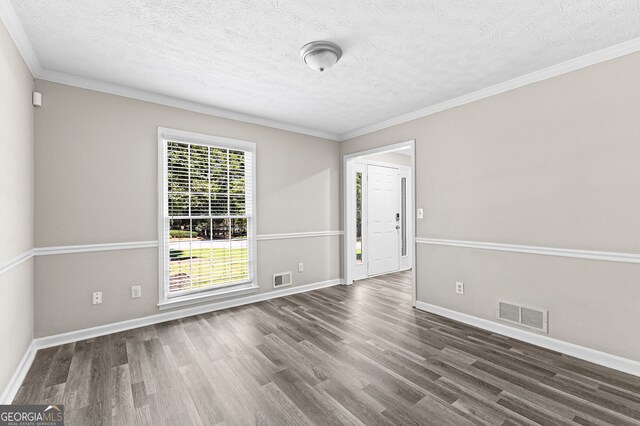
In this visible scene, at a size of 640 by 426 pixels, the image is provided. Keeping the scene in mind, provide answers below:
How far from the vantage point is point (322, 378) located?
2.26 meters

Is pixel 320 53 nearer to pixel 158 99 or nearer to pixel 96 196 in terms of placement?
pixel 158 99

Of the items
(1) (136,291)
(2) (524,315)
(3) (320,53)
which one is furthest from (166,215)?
(2) (524,315)

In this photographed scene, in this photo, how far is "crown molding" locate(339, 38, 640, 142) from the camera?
2.39 meters

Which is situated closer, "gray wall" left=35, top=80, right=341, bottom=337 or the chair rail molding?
the chair rail molding

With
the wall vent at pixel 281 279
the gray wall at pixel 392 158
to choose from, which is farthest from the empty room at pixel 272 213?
the gray wall at pixel 392 158

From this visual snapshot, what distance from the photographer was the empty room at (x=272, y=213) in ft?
6.56

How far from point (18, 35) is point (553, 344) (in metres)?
5.15

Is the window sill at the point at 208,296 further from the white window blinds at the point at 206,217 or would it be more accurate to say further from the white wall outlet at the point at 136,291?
the white wall outlet at the point at 136,291

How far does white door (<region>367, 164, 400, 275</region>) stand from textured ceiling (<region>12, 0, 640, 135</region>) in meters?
2.60

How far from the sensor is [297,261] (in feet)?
15.3

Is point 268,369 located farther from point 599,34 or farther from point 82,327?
point 599,34

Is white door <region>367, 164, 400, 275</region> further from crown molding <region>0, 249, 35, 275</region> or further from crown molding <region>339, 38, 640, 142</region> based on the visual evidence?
crown molding <region>0, 249, 35, 275</region>

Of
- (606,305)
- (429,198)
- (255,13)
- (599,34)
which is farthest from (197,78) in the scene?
(606,305)

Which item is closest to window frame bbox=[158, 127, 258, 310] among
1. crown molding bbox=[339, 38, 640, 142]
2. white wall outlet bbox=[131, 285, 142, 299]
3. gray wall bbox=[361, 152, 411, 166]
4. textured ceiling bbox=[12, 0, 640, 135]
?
white wall outlet bbox=[131, 285, 142, 299]
